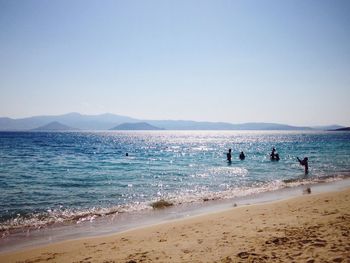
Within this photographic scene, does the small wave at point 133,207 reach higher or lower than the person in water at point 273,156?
lower

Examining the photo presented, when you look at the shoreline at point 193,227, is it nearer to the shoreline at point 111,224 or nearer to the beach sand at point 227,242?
the beach sand at point 227,242

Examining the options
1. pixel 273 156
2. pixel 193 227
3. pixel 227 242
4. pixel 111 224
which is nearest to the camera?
pixel 227 242

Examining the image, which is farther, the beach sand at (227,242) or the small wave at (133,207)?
the small wave at (133,207)

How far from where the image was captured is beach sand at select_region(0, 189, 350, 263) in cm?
705

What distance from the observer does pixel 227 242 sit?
812 centimetres

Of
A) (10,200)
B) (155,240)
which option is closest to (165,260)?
(155,240)

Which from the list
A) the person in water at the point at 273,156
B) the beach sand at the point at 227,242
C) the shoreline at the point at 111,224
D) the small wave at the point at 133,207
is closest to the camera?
the beach sand at the point at 227,242

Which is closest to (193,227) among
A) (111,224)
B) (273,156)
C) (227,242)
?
(227,242)

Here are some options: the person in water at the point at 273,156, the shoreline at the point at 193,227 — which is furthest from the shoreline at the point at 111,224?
the person in water at the point at 273,156

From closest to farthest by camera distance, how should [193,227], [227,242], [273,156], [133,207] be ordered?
[227,242] < [193,227] < [133,207] < [273,156]

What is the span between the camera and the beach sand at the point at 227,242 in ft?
23.1

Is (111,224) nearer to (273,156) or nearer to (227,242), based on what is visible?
(227,242)

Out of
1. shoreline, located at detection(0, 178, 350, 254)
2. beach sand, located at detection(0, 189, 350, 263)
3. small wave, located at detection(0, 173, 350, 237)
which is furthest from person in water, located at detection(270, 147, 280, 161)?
beach sand, located at detection(0, 189, 350, 263)

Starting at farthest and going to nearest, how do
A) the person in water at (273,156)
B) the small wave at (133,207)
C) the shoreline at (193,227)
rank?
1. the person in water at (273,156)
2. the small wave at (133,207)
3. the shoreline at (193,227)
